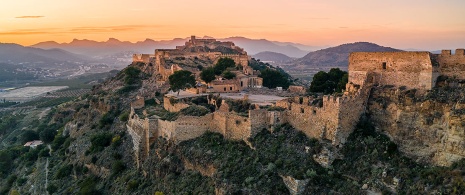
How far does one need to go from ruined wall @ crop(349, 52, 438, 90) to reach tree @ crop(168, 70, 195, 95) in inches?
895

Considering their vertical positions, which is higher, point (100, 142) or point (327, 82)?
point (327, 82)

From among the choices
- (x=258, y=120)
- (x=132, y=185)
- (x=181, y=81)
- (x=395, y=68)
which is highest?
(x=395, y=68)

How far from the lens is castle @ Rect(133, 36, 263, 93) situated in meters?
46.8

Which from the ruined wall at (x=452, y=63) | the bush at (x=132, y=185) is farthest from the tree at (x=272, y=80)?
the ruined wall at (x=452, y=63)

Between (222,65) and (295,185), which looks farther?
(222,65)

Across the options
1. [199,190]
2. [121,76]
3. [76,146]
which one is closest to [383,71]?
[199,190]

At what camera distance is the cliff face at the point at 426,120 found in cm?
2144

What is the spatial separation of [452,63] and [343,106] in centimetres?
640

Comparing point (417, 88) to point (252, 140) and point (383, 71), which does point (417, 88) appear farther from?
point (252, 140)

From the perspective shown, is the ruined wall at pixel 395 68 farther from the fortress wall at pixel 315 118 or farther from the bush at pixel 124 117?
the bush at pixel 124 117

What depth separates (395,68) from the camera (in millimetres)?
26016

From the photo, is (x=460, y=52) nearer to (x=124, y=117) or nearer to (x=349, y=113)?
(x=349, y=113)

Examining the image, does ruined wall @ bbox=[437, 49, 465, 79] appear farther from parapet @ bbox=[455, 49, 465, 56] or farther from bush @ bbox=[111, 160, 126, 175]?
bush @ bbox=[111, 160, 126, 175]

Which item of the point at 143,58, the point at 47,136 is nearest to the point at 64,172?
the point at 47,136
